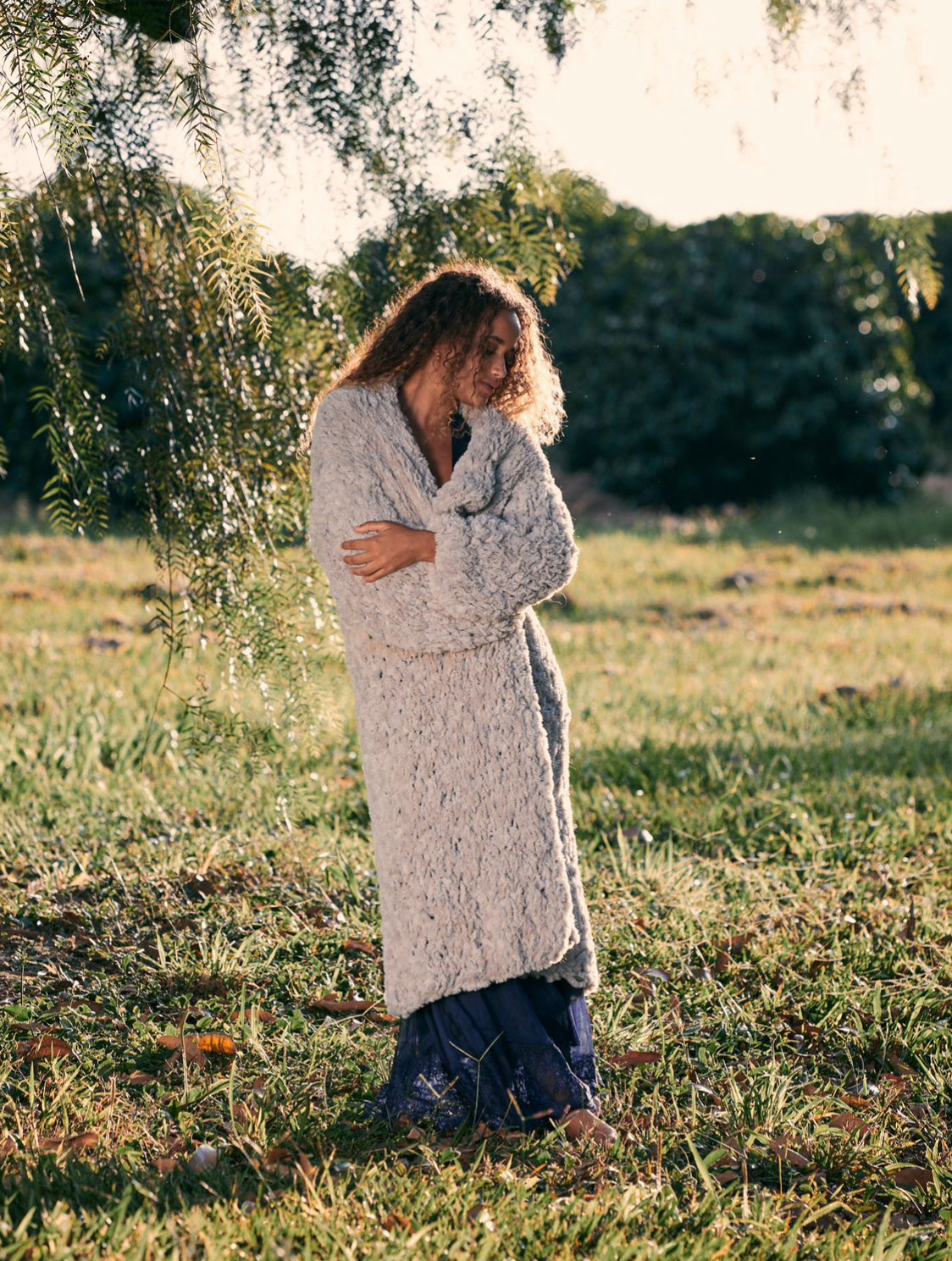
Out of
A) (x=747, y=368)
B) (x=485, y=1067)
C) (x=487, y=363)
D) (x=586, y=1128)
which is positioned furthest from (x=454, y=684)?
(x=747, y=368)

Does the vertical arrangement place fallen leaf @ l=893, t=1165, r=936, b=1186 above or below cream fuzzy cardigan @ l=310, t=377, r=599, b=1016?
below

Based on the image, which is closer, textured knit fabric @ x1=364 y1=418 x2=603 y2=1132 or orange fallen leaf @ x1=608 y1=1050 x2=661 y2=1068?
textured knit fabric @ x1=364 y1=418 x2=603 y2=1132

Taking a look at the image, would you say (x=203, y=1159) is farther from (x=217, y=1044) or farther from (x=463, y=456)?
(x=463, y=456)

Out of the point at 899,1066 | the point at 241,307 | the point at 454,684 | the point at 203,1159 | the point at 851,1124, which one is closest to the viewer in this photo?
the point at 203,1159

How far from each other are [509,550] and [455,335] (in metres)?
0.49

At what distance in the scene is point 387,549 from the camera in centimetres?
271

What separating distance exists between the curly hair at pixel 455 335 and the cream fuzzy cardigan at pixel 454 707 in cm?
10

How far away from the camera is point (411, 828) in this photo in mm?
2826

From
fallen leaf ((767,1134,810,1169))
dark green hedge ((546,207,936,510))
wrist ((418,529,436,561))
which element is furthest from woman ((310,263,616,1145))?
dark green hedge ((546,207,936,510))

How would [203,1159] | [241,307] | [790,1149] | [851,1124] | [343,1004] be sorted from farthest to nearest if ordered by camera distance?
[241,307] → [343,1004] → [851,1124] → [790,1149] → [203,1159]

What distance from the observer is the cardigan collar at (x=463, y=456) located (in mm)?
2766

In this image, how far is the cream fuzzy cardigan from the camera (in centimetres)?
276

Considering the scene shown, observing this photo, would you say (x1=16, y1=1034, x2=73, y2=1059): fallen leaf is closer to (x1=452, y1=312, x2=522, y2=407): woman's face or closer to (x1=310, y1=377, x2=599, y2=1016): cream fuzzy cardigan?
(x1=310, y1=377, x2=599, y2=1016): cream fuzzy cardigan

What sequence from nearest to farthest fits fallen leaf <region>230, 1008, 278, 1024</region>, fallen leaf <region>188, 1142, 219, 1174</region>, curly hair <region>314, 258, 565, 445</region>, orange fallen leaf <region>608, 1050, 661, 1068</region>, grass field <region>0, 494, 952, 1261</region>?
grass field <region>0, 494, 952, 1261</region> → fallen leaf <region>188, 1142, 219, 1174</region> → curly hair <region>314, 258, 565, 445</region> → orange fallen leaf <region>608, 1050, 661, 1068</region> → fallen leaf <region>230, 1008, 278, 1024</region>
